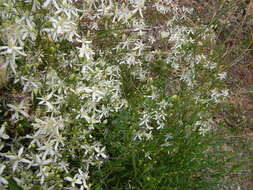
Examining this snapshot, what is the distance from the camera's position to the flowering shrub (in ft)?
5.24

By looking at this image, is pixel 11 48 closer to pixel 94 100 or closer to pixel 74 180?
pixel 94 100

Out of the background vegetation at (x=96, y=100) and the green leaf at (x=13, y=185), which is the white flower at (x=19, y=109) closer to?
the background vegetation at (x=96, y=100)

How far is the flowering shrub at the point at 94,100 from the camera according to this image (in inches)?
62.9

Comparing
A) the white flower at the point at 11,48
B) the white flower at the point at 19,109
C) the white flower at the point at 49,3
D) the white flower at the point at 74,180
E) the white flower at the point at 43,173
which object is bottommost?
the white flower at the point at 74,180

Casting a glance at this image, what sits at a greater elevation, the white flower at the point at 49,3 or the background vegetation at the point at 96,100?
the white flower at the point at 49,3

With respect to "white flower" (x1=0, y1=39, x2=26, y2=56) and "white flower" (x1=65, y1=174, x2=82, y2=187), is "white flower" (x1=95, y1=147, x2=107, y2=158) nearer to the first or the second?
"white flower" (x1=65, y1=174, x2=82, y2=187)

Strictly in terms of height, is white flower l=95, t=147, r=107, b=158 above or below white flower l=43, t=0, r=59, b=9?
below

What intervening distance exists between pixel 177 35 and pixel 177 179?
1.35 m

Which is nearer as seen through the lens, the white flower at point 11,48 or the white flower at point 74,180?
the white flower at point 11,48

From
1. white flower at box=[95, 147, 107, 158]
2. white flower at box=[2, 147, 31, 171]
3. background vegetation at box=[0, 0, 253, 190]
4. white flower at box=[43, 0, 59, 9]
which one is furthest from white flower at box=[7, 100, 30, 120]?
white flower at box=[95, 147, 107, 158]

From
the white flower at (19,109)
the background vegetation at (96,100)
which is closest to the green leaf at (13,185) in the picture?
the background vegetation at (96,100)

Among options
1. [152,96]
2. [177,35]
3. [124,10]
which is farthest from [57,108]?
[177,35]

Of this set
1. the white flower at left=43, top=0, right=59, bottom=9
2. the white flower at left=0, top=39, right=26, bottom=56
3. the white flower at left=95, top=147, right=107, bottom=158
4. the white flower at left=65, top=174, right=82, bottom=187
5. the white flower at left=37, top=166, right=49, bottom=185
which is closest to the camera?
the white flower at left=0, top=39, right=26, bottom=56

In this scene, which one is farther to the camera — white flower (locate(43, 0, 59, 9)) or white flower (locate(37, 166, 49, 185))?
white flower (locate(37, 166, 49, 185))
